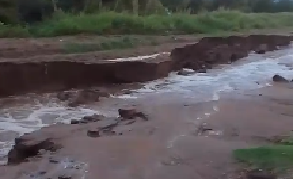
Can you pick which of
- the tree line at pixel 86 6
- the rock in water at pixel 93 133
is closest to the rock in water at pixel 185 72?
the tree line at pixel 86 6

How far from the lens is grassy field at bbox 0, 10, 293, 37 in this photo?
19172 mm

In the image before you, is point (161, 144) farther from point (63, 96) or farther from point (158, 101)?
point (63, 96)

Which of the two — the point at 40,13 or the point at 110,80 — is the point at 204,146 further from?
the point at 40,13

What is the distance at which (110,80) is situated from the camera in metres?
15.2

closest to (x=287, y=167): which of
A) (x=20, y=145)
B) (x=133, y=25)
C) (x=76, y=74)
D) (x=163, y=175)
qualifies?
(x=163, y=175)

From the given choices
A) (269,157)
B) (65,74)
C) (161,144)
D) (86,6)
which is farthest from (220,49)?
(269,157)

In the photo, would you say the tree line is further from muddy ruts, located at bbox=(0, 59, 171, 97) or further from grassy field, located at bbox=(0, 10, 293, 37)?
muddy ruts, located at bbox=(0, 59, 171, 97)

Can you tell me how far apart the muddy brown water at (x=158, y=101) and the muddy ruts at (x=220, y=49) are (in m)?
1.21

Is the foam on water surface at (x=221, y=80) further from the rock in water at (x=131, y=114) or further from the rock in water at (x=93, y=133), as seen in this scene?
the rock in water at (x=93, y=133)

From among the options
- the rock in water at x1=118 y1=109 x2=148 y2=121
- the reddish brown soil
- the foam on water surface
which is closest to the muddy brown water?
the foam on water surface

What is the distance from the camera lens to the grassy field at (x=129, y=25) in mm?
19172

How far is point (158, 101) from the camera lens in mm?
12398

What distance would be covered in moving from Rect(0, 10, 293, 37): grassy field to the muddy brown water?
4.89 m

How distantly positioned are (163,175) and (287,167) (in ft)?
5.09
